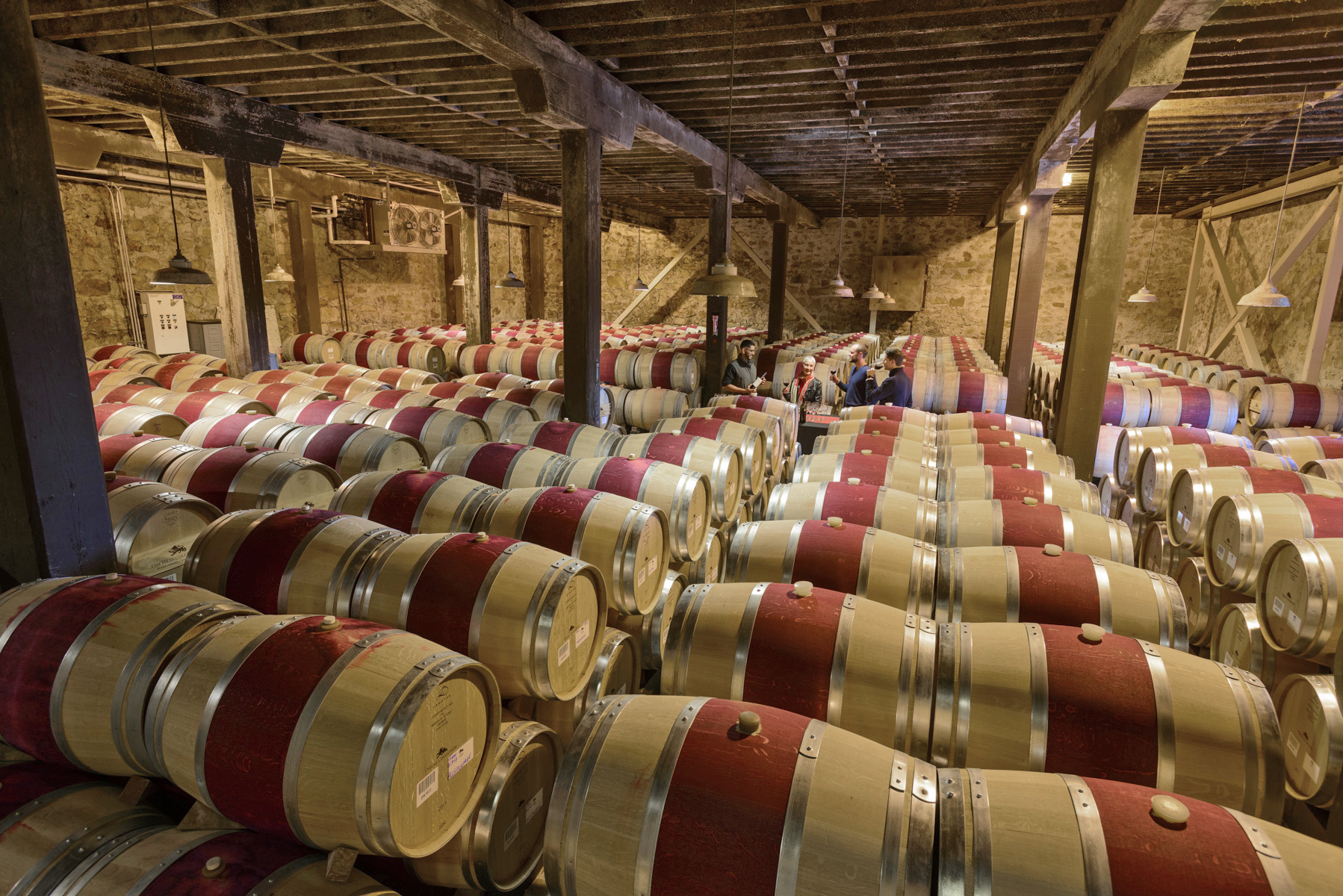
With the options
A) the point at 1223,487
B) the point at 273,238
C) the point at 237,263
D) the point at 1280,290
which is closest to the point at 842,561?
the point at 1223,487

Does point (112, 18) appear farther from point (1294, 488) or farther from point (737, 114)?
point (1294, 488)

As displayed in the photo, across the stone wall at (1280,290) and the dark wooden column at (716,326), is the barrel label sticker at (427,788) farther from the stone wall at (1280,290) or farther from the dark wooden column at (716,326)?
the stone wall at (1280,290)

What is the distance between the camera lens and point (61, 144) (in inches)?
383

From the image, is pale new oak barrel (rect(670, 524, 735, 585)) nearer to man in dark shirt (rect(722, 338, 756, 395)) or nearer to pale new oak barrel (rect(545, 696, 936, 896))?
pale new oak barrel (rect(545, 696, 936, 896))

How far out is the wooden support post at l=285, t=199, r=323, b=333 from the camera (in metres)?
15.6

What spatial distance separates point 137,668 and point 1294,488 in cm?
600

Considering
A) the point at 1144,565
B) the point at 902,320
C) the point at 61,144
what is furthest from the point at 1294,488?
the point at 902,320

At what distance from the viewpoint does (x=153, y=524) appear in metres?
3.52

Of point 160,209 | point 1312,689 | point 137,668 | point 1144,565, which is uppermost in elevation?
point 160,209

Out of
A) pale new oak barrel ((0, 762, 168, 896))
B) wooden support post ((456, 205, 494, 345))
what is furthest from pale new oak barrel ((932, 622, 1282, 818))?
wooden support post ((456, 205, 494, 345))

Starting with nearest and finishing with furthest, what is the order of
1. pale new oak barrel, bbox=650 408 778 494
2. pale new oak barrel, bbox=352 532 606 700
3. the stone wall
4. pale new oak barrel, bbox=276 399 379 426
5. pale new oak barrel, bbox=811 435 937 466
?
1. pale new oak barrel, bbox=352 532 606 700
2. pale new oak barrel, bbox=811 435 937 466
3. pale new oak barrel, bbox=650 408 778 494
4. pale new oak barrel, bbox=276 399 379 426
5. the stone wall

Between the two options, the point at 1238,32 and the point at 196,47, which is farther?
the point at 196,47

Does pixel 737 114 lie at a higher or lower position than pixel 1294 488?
higher

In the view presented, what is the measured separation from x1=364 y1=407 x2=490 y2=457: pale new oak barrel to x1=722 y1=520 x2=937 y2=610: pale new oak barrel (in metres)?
3.08
